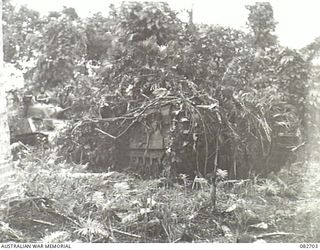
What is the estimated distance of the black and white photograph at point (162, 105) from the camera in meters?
1.51

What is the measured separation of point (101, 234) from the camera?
4.66ft

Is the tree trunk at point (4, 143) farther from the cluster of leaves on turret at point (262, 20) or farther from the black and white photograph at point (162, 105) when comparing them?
the cluster of leaves on turret at point (262, 20)

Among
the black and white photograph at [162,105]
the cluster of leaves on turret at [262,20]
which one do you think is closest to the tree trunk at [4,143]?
the black and white photograph at [162,105]

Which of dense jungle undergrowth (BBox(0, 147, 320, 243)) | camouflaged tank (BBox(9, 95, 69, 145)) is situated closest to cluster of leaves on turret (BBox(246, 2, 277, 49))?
dense jungle undergrowth (BBox(0, 147, 320, 243))

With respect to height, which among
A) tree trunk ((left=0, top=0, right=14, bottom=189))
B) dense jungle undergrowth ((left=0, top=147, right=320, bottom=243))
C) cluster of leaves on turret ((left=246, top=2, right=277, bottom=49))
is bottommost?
dense jungle undergrowth ((left=0, top=147, right=320, bottom=243))

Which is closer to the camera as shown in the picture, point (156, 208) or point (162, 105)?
point (156, 208)

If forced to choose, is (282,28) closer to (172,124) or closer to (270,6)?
(270,6)

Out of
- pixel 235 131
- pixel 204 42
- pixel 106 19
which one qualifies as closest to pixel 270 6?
pixel 204 42

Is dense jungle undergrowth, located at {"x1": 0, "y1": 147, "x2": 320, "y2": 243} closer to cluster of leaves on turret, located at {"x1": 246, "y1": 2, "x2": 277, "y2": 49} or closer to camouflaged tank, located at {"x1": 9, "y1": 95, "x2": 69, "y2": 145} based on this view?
camouflaged tank, located at {"x1": 9, "y1": 95, "x2": 69, "y2": 145}

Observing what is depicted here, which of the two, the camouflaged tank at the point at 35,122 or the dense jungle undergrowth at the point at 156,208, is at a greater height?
the camouflaged tank at the point at 35,122

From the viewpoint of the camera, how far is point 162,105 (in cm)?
156

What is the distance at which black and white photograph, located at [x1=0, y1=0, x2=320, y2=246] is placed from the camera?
151 centimetres

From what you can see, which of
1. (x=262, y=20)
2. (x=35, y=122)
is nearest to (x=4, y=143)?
(x=35, y=122)

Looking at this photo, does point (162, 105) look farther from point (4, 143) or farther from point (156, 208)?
point (4, 143)
